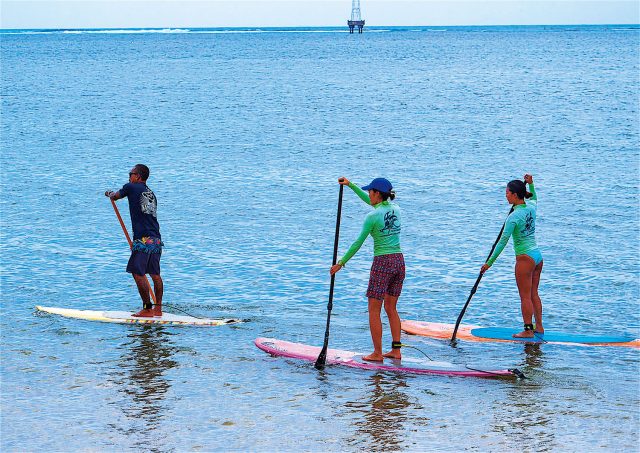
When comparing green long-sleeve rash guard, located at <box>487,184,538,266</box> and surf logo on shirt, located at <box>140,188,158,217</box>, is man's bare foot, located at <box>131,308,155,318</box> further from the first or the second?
green long-sleeve rash guard, located at <box>487,184,538,266</box>

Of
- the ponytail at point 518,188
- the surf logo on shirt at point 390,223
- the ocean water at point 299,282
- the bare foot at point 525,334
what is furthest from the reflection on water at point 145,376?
the ponytail at point 518,188

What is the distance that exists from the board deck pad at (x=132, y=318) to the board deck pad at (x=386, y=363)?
1501 mm

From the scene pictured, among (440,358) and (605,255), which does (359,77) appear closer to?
(605,255)

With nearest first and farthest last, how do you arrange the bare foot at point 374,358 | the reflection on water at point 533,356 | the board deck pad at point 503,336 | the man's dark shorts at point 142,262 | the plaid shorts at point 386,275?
the plaid shorts at point 386,275
the bare foot at point 374,358
the reflection on water at point 533,356
the board deck pad at point 503,336
the man's dark shorts at point 142,262

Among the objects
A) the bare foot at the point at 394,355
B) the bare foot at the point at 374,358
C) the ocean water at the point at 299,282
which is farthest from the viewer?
the bare foot at the point at 394,355

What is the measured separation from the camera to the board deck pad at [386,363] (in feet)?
31.6

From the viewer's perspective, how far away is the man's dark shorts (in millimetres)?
11398

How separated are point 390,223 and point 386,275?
1.90 ft

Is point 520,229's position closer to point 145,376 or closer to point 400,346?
point 400,346

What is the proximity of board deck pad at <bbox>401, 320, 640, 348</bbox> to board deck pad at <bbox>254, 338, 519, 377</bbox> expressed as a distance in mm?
1431

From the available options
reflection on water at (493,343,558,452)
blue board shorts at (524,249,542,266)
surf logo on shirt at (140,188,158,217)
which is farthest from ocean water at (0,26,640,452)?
surf logo on shirt at (140,188,158,217)

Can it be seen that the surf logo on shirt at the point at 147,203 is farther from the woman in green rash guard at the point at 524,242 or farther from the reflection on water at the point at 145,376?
the woman in green rash guard at the point at 524,242

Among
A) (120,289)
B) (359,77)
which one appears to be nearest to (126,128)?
(120,289)

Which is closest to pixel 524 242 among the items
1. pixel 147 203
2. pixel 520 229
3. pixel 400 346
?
pixel 520 229
